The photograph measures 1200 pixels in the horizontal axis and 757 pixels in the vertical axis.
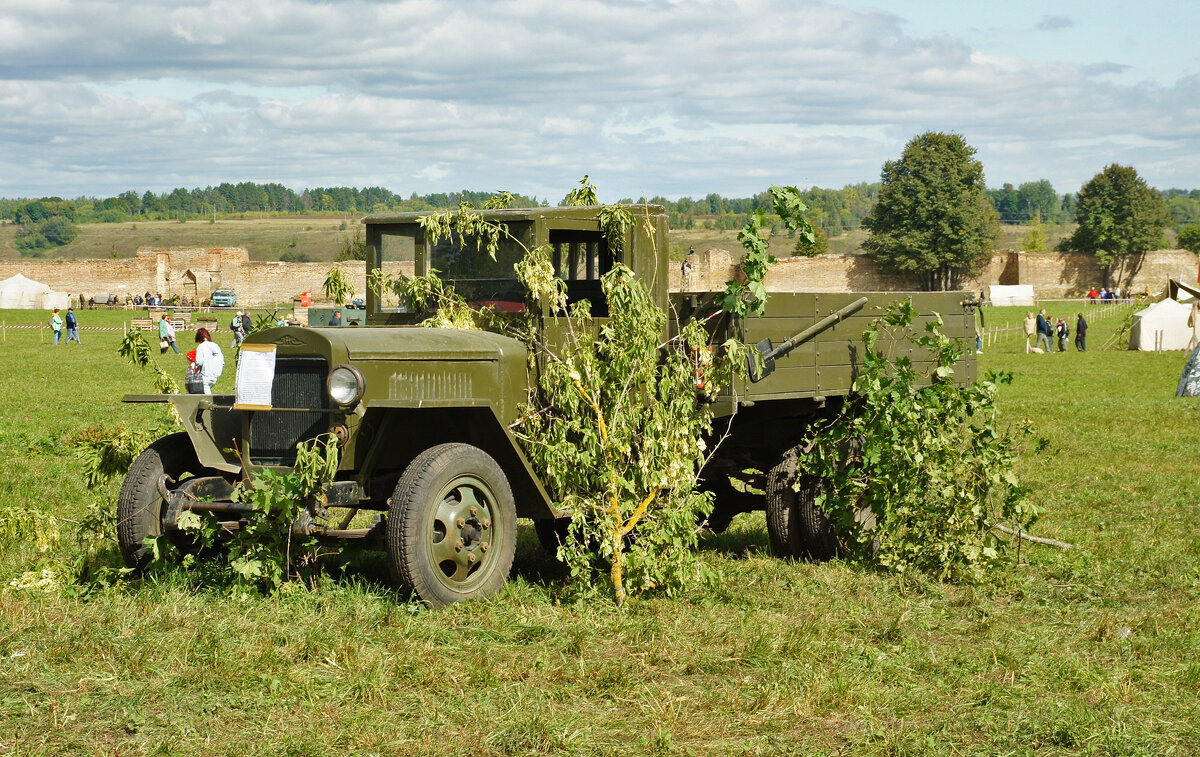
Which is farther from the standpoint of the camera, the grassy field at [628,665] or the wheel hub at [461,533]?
the wheel hub at [461,533]

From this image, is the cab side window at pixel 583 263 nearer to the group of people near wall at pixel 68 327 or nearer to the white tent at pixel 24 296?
the group of people near wall at pixel 68 327

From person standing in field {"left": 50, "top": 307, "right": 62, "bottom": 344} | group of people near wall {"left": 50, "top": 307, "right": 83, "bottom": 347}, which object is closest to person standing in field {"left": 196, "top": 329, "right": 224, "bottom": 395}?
group of people near wall {"left": 50, "top": 307, "right": 83, "bottom": 347}

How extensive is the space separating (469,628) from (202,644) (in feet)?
3.95

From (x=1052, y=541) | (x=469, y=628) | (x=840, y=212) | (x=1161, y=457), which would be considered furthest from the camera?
(x=840, y=212)

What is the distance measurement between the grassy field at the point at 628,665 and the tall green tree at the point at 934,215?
72.5 meters

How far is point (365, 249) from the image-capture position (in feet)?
25.3

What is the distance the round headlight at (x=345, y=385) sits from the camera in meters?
5.94

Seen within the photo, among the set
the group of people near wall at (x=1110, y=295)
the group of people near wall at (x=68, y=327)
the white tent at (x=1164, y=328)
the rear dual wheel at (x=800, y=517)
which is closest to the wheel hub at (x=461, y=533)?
the rear dual wheel at (x=800, y=517)

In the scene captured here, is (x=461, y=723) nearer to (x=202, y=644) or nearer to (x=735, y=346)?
(x=202, y=644)

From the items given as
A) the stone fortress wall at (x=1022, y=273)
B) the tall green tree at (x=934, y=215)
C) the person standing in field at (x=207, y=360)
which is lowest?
the person standing in field at (x=207, y=360)

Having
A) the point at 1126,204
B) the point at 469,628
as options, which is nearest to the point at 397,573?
the point at 469,628

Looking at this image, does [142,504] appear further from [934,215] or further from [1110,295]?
[1110,295]

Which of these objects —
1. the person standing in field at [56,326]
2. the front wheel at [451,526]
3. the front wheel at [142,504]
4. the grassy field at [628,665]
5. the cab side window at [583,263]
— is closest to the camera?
the grassy field at [628,665]

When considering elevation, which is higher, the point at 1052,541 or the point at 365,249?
the point at 365,249
